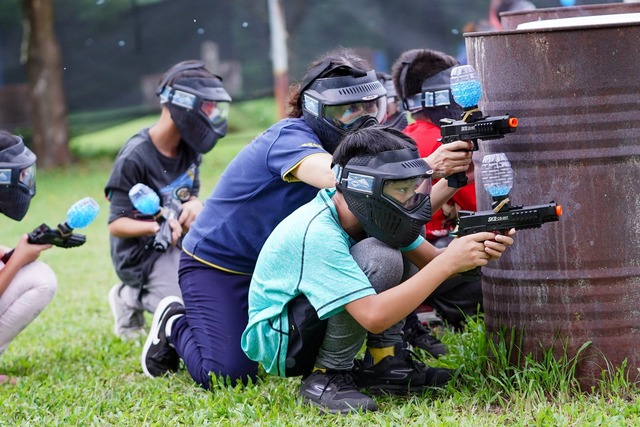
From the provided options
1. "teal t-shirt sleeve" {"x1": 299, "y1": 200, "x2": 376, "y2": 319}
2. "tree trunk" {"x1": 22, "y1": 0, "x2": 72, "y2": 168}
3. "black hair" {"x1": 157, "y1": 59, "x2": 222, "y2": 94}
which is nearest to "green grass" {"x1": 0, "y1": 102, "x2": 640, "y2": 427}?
"teal t-shirt sleeve" {"x1": 299, "y1": 200, "x2": 376, "y2": 319}

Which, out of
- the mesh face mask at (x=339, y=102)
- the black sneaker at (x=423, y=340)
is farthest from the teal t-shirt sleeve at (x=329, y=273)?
the black sneaker at (x=423, y=340)

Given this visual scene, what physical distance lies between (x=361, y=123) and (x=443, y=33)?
10.4 m

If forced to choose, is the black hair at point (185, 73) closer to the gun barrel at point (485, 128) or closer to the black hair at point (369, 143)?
the black hair at point (369, 143)

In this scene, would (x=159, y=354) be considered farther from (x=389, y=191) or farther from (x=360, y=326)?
(x=389, y=191)

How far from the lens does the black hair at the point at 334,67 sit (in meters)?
4.38

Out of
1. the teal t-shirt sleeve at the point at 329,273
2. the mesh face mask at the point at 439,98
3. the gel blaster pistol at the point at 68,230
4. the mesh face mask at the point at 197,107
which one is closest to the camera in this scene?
the teal t-shirt sleeve at the point at 329,273

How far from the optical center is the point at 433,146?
5148 millimetres

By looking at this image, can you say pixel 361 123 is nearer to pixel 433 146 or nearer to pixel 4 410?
pixel 433 146

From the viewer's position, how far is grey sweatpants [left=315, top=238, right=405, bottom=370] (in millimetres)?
3895

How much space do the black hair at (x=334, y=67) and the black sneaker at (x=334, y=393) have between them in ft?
4.13

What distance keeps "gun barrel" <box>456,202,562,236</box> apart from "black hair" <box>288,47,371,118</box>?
1097 millimetres

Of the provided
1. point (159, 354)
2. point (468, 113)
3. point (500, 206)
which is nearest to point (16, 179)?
point (159, 354)

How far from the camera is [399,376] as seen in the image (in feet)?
13.5

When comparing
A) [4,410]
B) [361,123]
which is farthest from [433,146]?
[4,410]
